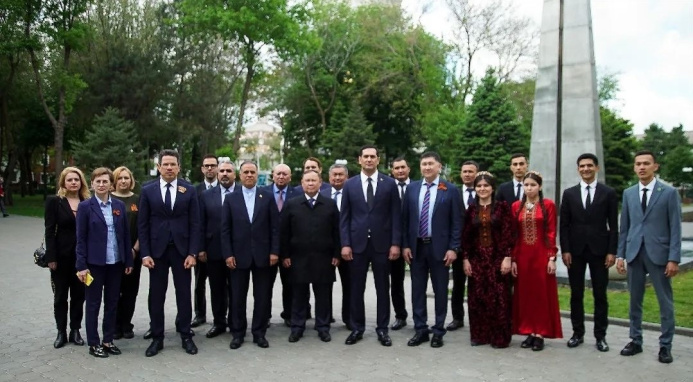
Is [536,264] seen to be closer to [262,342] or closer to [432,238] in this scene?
[432,238]

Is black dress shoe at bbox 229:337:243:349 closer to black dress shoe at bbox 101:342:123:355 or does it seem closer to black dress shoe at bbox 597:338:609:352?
black dress shoe at bbox 101:342:123:355

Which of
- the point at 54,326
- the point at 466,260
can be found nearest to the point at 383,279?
the point at 466,260

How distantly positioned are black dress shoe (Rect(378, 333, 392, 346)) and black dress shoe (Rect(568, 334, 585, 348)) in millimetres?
2005

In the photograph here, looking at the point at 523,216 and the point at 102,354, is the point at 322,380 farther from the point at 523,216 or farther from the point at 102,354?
the point at 523,216

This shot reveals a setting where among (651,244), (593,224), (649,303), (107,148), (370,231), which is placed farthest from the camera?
(107,148)

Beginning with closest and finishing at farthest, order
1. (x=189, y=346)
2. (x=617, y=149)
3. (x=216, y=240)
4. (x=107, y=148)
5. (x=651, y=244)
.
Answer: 1. (x=651, y=244)
2. (x=189, y=346)
3. (x=216, y=240)
4. (x=107, y=148)
5. (x=617, y=149)

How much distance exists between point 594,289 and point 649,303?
2.75m

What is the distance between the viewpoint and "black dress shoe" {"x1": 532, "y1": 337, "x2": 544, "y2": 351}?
20.9ft

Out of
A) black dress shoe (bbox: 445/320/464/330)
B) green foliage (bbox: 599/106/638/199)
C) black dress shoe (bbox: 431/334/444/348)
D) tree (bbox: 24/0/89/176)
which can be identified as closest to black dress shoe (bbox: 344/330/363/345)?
black dress shoe (bbox: 431/334/444/348)

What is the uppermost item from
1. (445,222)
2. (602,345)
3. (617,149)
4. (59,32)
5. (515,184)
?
(59,32)

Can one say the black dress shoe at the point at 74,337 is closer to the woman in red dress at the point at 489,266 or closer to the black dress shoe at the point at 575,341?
the woman in red dress at the point at 489,266

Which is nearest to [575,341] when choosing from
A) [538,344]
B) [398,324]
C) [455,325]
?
[538,344]

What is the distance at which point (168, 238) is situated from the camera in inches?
252

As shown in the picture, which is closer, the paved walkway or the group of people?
the paved walkway
